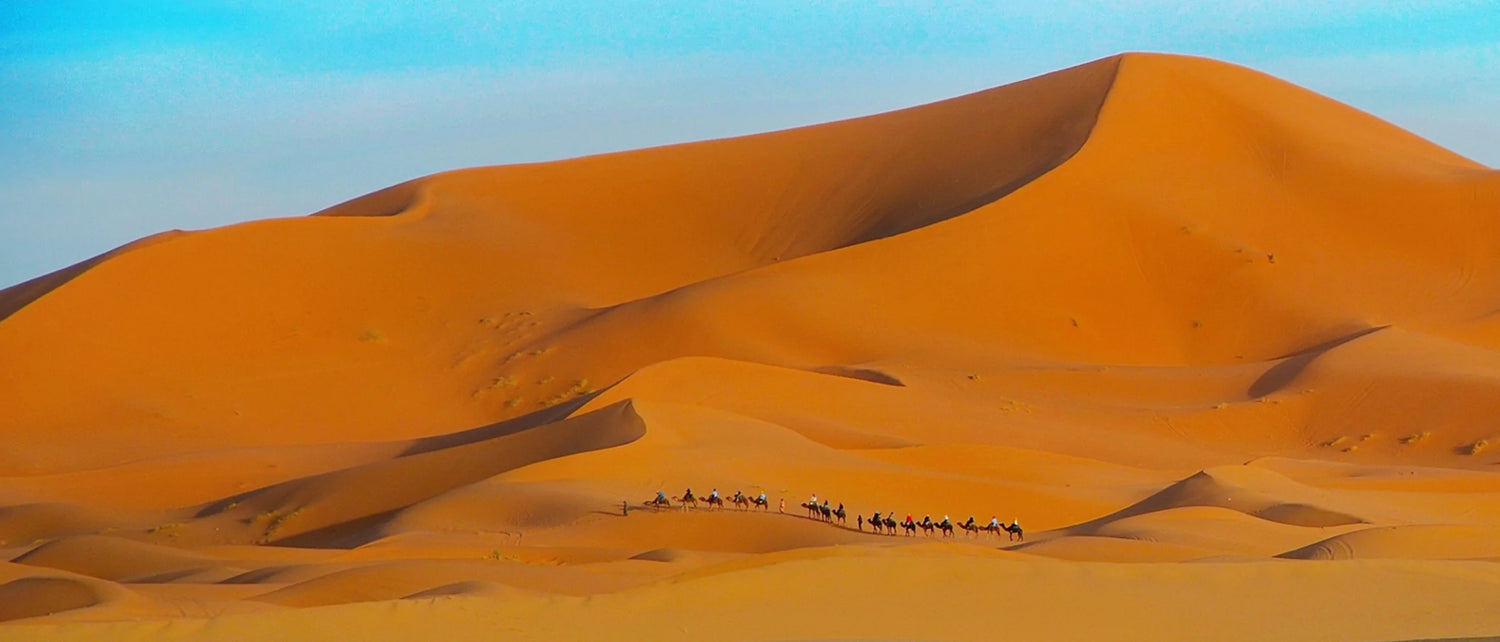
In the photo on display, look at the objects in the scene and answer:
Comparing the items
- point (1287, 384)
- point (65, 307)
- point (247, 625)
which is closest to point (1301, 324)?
point (1287, 384)

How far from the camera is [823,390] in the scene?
34.2 metres

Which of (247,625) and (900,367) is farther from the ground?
(900,367)

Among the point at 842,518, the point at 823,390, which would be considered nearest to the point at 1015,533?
the point at 842,518

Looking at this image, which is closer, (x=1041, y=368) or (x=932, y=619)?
(x=932, y=619)

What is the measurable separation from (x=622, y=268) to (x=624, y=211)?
5082 millimetres

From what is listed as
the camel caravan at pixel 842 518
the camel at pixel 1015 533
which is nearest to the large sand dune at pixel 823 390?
the camel caravan at pixel 842 518

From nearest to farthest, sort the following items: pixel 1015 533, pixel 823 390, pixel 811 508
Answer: pixel 811 508 < pixel 1015 533 < pixel 823 390

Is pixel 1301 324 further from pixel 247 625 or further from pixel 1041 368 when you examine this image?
pixel 247 625

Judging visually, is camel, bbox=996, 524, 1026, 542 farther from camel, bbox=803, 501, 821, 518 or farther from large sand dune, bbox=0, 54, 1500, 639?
camel, bbox=803, 501, 821, 518

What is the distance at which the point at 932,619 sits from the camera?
13.3 metres

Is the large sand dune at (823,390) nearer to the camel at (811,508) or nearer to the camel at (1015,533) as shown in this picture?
the camel at (811,508)

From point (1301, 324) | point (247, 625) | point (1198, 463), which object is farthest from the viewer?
point (1301, 324)

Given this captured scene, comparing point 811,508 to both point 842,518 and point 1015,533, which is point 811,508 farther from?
point 1015,533

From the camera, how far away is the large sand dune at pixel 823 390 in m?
14.5
